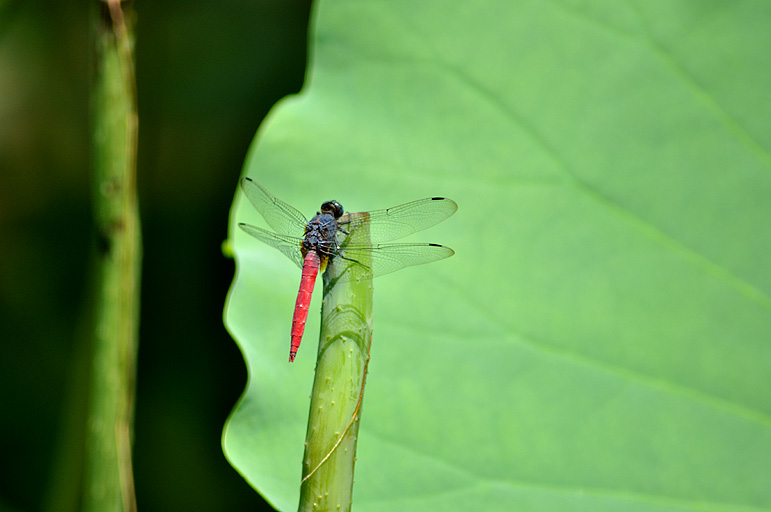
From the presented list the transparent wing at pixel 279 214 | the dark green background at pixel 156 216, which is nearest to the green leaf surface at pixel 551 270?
the transparent wing at pixel 279 214

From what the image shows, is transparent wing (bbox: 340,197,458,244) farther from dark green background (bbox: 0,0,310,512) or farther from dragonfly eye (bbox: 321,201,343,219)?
dark green background (bbox: 0,0,310,512)

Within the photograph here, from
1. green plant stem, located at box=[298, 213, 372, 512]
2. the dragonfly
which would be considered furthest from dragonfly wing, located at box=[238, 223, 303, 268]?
green plant stem, located at box=[298, 213, 372, 512]

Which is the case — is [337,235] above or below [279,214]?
below

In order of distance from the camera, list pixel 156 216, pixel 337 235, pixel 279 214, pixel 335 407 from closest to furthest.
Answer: pixel 335 407
pixel 337 235
pixel 279 214
pixel 156 216

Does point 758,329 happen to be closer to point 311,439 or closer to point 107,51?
point 311,439

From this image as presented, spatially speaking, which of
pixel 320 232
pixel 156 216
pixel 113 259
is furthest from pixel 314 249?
pixel 156 216

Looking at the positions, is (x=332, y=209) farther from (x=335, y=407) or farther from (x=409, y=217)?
(x=335, y=407)
